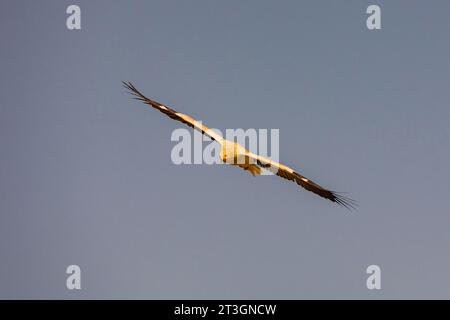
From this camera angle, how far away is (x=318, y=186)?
16.4 metres

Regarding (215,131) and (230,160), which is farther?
(215,131)
